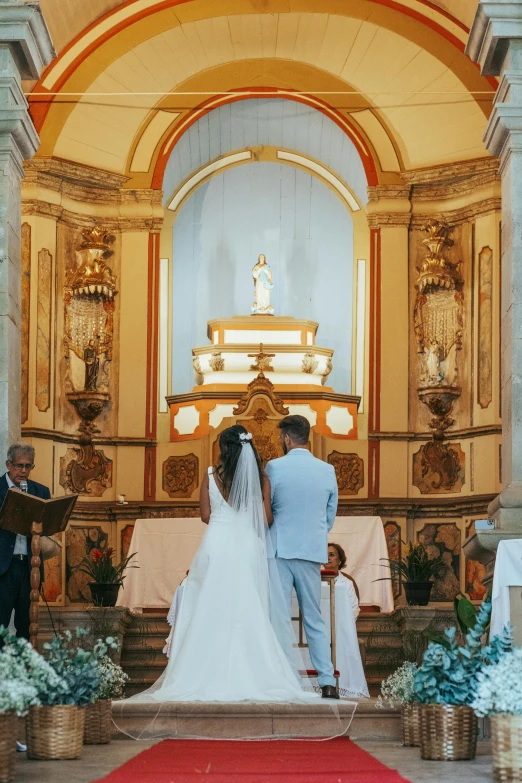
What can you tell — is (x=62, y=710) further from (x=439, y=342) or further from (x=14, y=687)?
(x=439, y=342)

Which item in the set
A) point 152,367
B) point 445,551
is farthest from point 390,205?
point 445,551

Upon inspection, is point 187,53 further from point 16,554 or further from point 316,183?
point 16,554

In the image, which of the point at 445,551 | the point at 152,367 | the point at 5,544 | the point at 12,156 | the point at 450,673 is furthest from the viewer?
the point at 152,367

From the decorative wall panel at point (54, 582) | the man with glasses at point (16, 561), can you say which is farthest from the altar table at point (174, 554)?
the man with glasses at point (16, 561)

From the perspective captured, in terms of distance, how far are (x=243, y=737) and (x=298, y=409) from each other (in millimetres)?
7399

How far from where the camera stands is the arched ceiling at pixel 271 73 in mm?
14008

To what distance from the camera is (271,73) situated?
14.7m

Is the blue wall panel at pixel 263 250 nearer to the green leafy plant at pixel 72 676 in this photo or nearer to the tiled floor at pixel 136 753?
the tiled floor at pixel 136 753

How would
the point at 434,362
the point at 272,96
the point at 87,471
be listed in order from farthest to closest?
the point at 272,96 < the point at 434,362 < the point at 87,471

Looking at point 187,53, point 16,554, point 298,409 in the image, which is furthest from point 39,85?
point 16,554

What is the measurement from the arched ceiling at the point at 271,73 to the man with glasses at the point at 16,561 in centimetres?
713

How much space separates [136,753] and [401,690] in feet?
4.25

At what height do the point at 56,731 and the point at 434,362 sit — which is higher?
the point at 434,362

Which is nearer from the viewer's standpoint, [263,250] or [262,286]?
[262,286]
